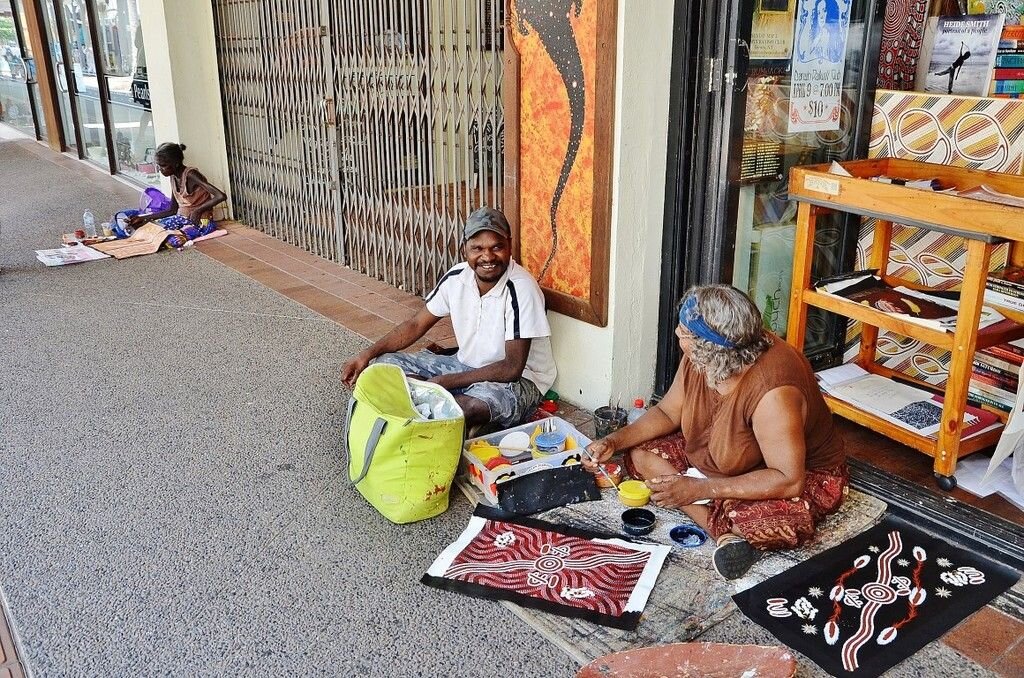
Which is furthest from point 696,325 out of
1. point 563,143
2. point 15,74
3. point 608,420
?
point 15,74

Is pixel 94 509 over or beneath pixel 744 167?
beneath

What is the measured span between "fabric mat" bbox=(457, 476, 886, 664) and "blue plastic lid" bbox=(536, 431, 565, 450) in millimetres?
310

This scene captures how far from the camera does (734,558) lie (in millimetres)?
2727

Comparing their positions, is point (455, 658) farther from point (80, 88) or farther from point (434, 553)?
point (80, 88)

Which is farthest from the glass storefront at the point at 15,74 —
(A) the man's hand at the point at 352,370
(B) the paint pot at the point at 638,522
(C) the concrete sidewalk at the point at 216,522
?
(B) the paint pot at the point at 638,522

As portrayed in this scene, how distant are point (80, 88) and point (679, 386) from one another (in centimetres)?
1072

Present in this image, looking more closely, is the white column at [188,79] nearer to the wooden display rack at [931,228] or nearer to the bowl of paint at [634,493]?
the wooden display rack at [931,228]

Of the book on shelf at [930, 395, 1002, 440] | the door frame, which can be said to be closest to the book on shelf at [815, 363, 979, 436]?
the book on shelf at [930, 395, 1002, 440]

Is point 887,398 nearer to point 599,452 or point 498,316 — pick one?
point 599,452

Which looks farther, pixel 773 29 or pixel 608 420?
pixel 608 420

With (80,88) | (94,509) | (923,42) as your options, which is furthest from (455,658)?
(80,88)

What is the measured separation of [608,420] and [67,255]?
506 centimetres

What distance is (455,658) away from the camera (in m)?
2.40

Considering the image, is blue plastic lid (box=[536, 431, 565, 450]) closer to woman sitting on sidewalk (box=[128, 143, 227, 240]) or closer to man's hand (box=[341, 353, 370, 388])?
man's hand (box=[341, 353, 370, 388])
